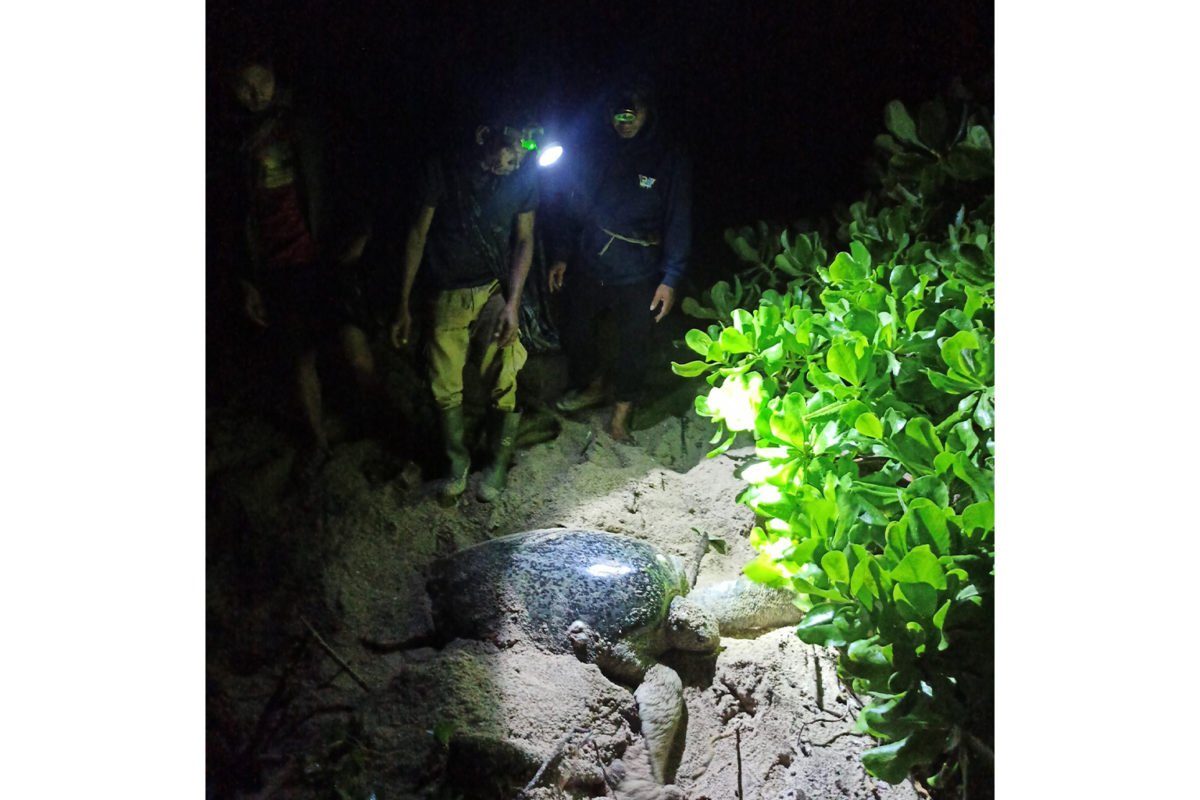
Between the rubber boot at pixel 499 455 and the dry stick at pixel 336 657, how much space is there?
12.2 inches

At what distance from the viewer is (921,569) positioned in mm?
845

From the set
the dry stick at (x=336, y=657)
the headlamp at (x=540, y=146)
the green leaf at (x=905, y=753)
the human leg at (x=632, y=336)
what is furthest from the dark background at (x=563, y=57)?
the green leaf at (x=905, y=753)

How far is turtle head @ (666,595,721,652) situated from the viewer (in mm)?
1360

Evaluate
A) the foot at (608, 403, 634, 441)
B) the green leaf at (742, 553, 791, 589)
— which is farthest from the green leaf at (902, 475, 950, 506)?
the foot at (608, 403, 634, 441)

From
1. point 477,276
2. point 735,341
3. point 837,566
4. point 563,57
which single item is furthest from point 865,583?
point 563,57

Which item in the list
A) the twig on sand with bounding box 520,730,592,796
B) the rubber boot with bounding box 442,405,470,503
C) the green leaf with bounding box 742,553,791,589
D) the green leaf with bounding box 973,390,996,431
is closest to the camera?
the green leaf with bounding box 973,390,996,431

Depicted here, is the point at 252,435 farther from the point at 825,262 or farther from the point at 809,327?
the point at 825,262

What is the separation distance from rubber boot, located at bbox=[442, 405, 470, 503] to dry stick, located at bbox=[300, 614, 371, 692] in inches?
10.8

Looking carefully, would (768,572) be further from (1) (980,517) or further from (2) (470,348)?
(2) (470,348)

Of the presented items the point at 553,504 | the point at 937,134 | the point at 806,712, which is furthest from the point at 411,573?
the point at 937,134

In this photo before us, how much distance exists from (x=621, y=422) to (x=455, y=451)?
277mm

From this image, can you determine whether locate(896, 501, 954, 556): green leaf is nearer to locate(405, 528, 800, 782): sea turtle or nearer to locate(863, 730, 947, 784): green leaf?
locate(863, 730, 947, 784): green leaf

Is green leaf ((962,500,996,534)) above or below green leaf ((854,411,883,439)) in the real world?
below

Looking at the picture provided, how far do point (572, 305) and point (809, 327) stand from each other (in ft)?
1.33
